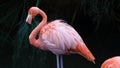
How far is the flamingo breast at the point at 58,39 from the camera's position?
7.52 feet

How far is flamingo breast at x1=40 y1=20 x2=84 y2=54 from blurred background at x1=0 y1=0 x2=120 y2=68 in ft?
3.85

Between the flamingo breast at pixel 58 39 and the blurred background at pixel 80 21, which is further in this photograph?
Result: the blurred background at pixel 80 21

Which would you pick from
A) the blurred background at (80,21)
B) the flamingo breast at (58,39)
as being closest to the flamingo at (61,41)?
the flamingo breast at (58,39)

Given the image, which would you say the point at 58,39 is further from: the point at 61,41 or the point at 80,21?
the point at 80,21

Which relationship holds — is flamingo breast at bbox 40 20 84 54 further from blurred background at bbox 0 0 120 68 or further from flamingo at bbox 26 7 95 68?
blurred background at bbox 0 0 120 68

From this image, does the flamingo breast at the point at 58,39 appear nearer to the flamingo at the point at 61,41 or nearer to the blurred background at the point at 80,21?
the flamingo at the point at 61,41

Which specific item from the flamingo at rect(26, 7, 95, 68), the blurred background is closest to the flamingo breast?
the flamingo at rect(26, 7, 95, 68)

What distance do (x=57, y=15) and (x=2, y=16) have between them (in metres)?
0.57

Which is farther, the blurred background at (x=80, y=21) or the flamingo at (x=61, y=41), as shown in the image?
the blurred background at (x=80, y=21)

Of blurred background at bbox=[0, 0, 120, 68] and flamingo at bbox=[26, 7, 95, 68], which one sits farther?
blurred background at bbox=[0, 0, 120, 68]

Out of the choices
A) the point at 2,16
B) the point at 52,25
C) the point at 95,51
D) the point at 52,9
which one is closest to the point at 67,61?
the point at 95,51

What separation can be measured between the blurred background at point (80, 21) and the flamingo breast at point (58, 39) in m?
1.17

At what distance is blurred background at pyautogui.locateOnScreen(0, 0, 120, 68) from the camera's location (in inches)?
138

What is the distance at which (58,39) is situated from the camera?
7.55ft
